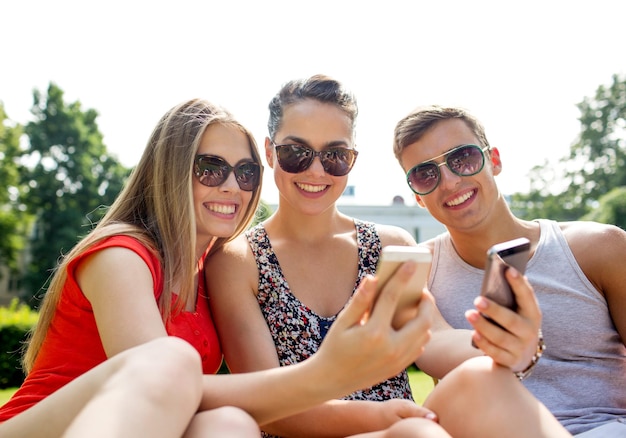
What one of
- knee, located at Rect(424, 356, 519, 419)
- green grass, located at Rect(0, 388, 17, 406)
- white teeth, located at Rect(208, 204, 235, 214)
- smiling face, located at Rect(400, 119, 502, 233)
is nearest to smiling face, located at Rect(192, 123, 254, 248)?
white teeth, located at Rect(208, 204, 235, 214)

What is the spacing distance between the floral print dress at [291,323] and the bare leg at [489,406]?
2.94 ft

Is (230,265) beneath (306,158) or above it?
beneath

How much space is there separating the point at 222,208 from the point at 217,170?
219 millimetres

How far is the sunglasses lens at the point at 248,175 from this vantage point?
3043 millimetres

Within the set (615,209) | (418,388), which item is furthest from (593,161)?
(418,388)

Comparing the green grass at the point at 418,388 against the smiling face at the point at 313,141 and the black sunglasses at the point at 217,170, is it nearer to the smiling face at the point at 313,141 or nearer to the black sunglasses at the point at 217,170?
the smiling face at the point at 313,141

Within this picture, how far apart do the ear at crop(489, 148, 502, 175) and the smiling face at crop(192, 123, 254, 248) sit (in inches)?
57.2

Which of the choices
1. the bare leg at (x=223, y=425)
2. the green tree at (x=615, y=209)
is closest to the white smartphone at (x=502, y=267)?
the bare leg at (x=223, y=425)

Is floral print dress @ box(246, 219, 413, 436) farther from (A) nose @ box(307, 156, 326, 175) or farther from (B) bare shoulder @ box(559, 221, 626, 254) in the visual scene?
(B) bare shoulder @ box(559, 221, 626, 254)

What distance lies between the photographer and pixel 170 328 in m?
2.60

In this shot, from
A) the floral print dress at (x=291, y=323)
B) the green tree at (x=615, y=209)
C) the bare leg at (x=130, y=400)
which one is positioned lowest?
the green tree at (x=615, y=209)

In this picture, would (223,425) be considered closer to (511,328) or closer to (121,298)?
(121,298)

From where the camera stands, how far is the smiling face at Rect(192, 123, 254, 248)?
2945 millimetres

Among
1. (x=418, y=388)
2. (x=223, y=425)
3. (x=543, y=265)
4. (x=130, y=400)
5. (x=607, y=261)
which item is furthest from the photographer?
(x=418, y=388)
